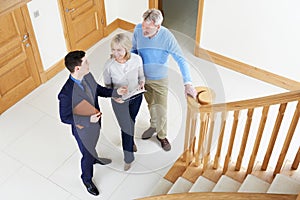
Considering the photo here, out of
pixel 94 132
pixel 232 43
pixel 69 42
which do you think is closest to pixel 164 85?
pixel 94 132

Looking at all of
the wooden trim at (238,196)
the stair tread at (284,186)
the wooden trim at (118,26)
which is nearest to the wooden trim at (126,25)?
the wooden trim at (118,26)

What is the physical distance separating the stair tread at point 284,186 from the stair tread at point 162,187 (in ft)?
3.09

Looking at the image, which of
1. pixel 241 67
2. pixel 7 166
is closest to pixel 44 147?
pixel 7 166

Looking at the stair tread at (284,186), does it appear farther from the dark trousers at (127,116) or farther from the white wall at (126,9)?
the white wall at (126,9)

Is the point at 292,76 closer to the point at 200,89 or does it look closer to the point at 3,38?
the point at 200,89

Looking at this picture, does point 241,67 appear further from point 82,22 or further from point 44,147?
point 44,147

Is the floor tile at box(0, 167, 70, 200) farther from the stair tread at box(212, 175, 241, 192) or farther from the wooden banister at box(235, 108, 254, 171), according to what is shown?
the wooden banister at box(235, 108, 254, 171)

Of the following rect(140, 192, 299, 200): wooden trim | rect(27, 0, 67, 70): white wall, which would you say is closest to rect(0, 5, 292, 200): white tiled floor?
rect(27, 0, 67, 70): white wall

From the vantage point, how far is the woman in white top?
2.36 m

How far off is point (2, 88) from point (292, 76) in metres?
3.17

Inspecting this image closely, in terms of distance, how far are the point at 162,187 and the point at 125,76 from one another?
3.55ft

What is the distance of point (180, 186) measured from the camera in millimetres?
2840

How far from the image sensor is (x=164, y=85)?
297 centimetres

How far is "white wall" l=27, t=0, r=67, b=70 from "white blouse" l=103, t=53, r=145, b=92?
160cm
